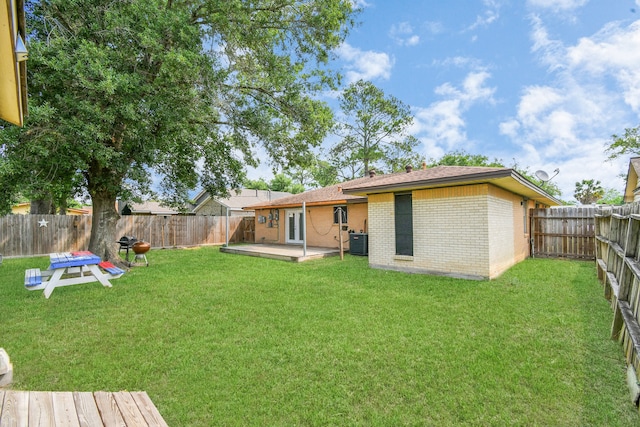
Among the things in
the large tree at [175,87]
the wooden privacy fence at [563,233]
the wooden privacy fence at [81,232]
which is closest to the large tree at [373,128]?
the wooden privacy fence at [81,232]

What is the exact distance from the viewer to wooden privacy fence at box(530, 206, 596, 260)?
9977mm

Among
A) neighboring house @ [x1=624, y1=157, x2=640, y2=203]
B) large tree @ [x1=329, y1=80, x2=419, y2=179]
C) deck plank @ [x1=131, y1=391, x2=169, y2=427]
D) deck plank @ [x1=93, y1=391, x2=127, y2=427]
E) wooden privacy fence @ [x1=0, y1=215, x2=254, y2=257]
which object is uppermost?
large tree @ [x1=329, y1=80, x2=419, y2=179]

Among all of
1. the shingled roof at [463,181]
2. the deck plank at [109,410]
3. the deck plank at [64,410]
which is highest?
the shingled roof at [463,181]

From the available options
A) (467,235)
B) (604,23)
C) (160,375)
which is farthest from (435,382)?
(604,23)

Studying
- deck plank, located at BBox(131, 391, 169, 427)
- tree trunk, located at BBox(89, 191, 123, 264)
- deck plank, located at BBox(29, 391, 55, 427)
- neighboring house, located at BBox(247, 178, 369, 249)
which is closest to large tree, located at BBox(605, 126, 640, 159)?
neighboring house, located at BBox(247, 178, 369, 249)

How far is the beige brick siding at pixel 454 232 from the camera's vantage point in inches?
274

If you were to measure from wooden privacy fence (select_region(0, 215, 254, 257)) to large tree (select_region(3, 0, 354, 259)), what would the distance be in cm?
412

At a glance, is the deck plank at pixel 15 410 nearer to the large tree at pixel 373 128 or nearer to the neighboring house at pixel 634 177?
the neighboring house at pixel 634 177

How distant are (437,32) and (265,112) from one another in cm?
732

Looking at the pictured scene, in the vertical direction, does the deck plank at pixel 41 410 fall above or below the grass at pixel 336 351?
above

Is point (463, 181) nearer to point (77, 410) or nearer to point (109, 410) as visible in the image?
point (109, 410)

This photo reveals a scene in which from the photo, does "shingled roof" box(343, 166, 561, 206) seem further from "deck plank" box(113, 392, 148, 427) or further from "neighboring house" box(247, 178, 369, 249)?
"deck plank" box(113, 392, 148, 427)

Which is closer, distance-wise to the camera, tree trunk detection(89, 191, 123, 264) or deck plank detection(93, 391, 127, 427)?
deck plank detection(93, 391, 127, 427)

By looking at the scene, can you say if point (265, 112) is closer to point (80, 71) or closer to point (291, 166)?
point (291, 166)
